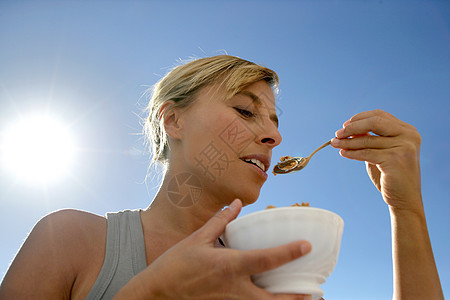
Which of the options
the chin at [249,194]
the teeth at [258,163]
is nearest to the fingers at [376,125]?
the teeth at [258,163]

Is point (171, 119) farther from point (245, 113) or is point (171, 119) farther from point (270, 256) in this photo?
point (270, 256)

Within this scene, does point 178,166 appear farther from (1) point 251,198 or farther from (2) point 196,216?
(1) point 251,198

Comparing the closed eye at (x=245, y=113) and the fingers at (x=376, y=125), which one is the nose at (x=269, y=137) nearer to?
the closed eye at (x=245, y=113)

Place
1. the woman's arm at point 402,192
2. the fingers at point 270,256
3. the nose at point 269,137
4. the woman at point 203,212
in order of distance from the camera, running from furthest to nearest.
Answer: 1. the nose at point 269,137
2. the woman's arm at point 402,192
3. the woman at point 203,212
4. the fingers at point 270,256

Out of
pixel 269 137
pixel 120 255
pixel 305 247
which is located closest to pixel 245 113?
pixel 269 137

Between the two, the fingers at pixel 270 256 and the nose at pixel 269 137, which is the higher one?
Answer: the nose at pixel 269 137

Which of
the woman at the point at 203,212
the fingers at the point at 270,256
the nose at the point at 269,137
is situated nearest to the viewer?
the fingers at the point at 270,256

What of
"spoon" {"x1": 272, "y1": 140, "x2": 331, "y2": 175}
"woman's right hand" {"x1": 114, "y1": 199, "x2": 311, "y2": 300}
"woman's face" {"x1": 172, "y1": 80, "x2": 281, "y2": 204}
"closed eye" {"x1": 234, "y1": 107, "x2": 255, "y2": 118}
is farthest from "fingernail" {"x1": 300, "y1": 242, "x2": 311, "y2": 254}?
"spoon" {"x1": 272, "y1": 140, "x2": 331, "y2": 175}

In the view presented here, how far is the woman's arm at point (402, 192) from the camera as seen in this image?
1872 mm

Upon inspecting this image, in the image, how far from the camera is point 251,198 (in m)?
2.04

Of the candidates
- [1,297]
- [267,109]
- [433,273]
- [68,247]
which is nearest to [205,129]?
[267,109]

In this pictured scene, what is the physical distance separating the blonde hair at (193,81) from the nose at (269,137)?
342 millimetres

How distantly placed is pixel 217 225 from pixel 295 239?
0.29 m

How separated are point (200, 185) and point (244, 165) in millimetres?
341
